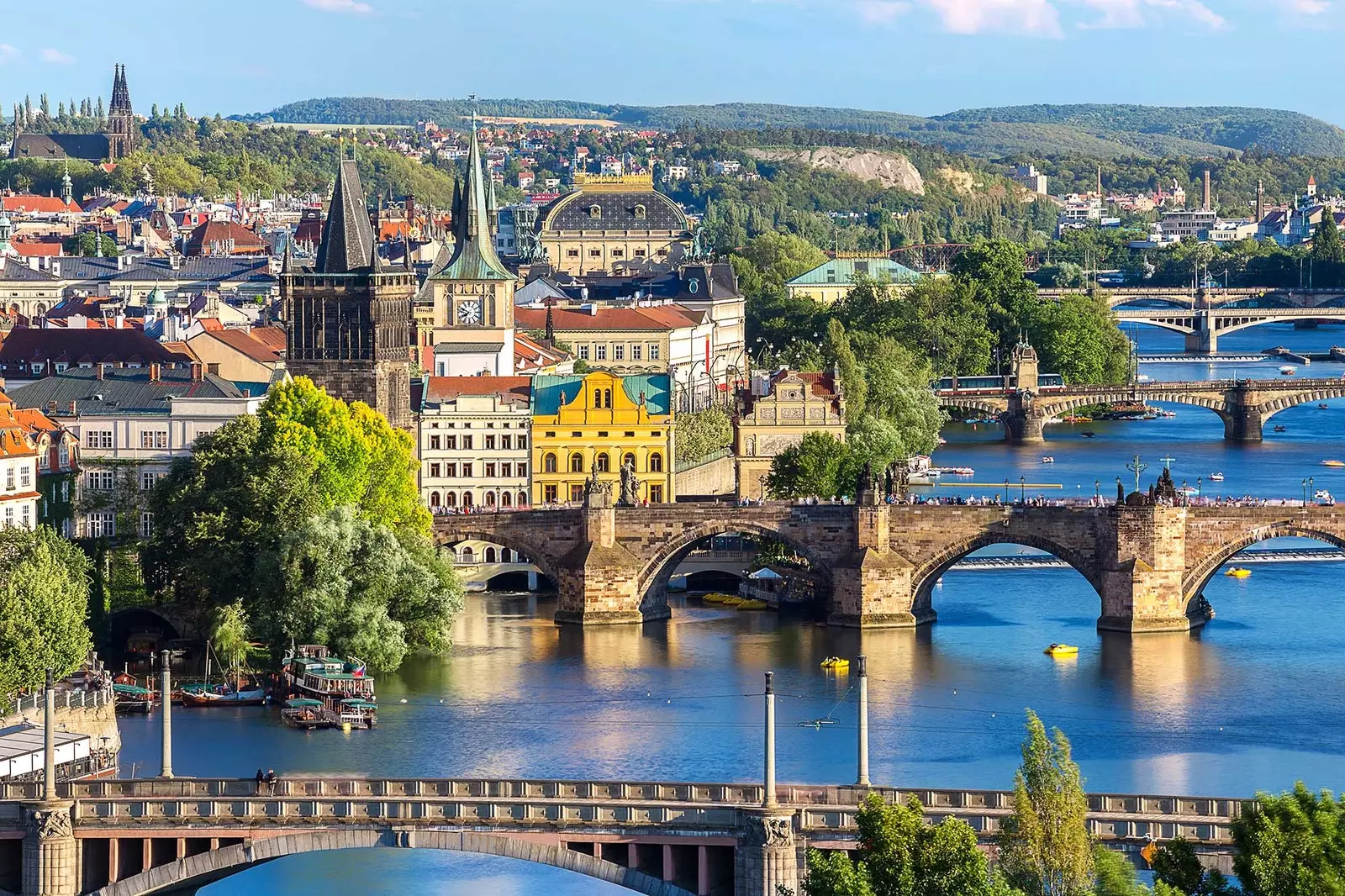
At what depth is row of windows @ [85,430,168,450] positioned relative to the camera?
8300cm

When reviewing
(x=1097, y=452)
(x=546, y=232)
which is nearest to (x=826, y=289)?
(x=546, y=232)

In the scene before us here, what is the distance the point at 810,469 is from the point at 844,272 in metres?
80.8

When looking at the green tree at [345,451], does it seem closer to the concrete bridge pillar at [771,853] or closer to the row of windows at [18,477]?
the row of windows at [18,477]

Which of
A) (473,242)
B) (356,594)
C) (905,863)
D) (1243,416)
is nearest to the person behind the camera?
(905,863)

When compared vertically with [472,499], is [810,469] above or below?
above

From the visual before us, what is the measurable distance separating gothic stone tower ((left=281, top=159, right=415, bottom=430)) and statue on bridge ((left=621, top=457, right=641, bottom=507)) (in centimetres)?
647

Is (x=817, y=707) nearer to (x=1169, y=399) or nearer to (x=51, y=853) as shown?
(x=51, y=853)

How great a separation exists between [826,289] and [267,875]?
375 ft

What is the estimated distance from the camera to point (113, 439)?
3273 inches

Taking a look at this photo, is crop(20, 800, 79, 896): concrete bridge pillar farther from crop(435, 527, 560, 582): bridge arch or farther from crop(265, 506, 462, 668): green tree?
crop(435, 527, 560, 582): bridge arch

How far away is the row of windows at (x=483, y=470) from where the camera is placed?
90.5 metres

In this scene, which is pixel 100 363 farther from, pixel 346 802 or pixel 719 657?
pixel 346 802

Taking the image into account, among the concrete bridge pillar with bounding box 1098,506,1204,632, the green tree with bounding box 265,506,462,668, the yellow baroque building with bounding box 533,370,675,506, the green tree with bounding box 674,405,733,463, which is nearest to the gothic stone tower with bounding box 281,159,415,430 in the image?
the yellow baroque building with bounding box 533,370,675,506

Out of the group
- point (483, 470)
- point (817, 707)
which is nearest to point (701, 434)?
point (483, 470)
